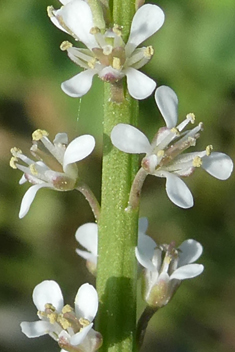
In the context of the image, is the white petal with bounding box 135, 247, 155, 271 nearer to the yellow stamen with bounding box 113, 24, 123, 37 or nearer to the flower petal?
the flower petal

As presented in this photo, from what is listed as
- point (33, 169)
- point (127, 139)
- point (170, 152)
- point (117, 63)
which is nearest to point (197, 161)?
point (170, 152)

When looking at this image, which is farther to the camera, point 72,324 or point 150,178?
point 150,178

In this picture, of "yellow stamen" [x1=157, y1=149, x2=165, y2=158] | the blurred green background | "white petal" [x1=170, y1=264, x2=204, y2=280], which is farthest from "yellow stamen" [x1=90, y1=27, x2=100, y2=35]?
the blurred green background

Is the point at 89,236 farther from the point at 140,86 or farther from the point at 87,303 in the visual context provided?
the point at 140,86

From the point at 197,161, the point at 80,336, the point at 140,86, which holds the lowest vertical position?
the point at 80,336

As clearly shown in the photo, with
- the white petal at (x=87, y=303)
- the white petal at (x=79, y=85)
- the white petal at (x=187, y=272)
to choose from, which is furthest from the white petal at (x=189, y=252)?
the white petal at (x=79, y=85)

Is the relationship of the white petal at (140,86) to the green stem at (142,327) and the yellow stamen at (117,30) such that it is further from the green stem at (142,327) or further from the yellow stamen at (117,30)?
the green stem at (142,327)
